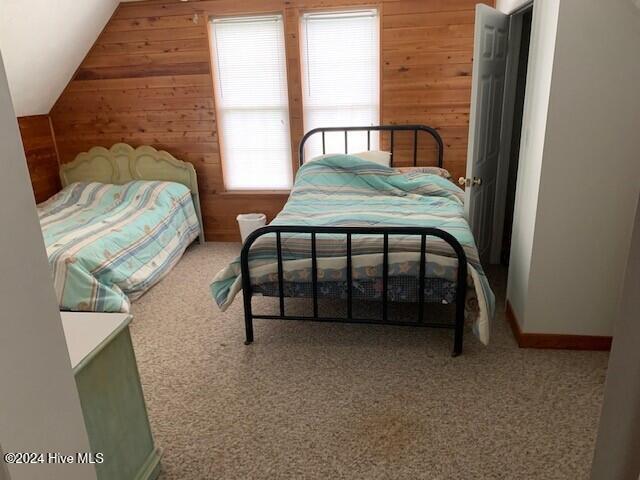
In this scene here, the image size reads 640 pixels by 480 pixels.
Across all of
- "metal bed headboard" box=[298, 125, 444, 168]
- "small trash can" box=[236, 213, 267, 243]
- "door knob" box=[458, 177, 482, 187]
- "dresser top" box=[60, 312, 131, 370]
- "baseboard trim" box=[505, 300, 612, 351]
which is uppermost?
"metal bed headboard" box=[298, 125, 444, 168]

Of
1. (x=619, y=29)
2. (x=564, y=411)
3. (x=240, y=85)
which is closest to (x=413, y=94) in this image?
(x=240, y=85)

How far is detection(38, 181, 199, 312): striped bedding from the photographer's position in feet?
9.41

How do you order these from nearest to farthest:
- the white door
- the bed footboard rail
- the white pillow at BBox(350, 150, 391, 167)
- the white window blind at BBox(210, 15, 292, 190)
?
1. the bed footboard rail
2. the white door
3. the white pillow at BBox(350, 150, 391, 167)
4. the white window blind at BBox(210, 15, 292, 190)

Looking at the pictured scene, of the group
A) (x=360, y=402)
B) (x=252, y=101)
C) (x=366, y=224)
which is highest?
(x=252, y=101)

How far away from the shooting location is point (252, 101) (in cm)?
421

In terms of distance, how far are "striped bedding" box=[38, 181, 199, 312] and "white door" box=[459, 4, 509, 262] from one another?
2.28 m

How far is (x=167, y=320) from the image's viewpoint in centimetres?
312

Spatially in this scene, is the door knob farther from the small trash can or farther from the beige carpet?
the small trash can

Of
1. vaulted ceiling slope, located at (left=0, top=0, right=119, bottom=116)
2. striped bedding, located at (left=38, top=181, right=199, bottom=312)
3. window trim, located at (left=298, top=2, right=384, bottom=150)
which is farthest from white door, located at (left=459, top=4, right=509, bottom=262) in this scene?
vaulted ceiling slope, located at (left=0, top=0, right=119, bottom=116)

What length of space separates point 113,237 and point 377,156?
2077 mm

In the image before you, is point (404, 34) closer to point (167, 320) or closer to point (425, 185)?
point (425, 185)

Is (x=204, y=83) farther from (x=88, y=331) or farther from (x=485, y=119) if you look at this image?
(x=88, y=331)

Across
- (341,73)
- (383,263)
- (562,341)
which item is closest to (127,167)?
(341,73)

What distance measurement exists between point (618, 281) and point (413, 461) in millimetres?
1466
